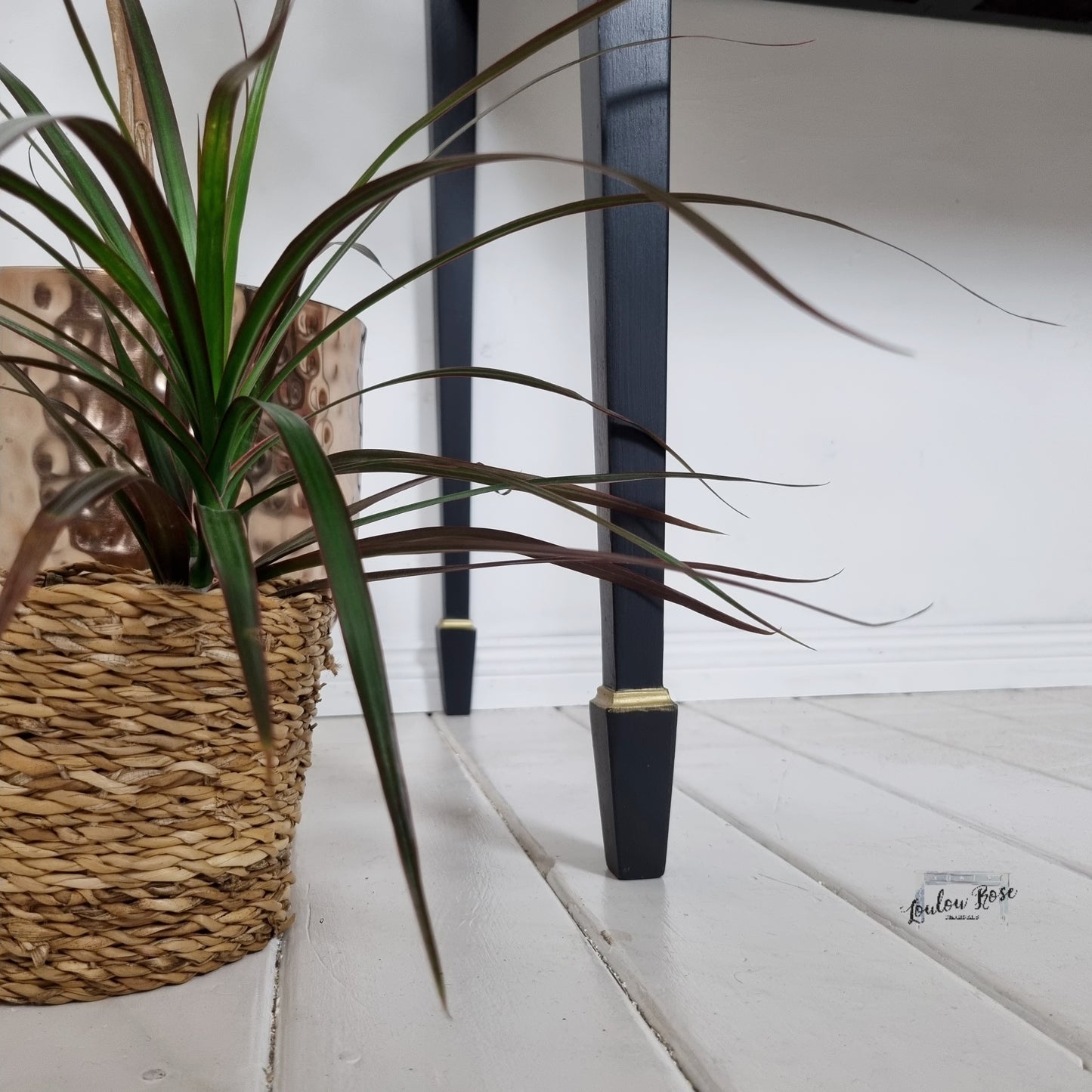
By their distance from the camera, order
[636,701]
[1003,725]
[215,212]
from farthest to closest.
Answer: [1003,725] < [636,701] < [215,212]

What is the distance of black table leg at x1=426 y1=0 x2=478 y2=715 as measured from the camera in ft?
3.81

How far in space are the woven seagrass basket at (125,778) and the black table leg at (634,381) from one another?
23 cm

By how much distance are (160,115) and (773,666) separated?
3.60 ft

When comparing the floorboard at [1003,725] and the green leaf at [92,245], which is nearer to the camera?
the green leaf at [92,245]

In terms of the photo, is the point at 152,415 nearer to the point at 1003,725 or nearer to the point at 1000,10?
the point at 1003,725

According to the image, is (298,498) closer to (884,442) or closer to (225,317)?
(225,317)

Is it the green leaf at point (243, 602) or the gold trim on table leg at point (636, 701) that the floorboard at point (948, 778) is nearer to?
the gold trim on table leg at point (636, 701)

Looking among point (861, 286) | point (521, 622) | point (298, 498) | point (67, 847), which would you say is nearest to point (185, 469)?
point (67, 847)

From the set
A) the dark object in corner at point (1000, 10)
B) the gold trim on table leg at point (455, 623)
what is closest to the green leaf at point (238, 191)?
the gold trim on table leg at point (455, 623)

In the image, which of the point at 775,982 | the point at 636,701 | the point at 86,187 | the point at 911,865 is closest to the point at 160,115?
the point at 86,187

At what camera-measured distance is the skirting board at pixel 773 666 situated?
1284 millimetres

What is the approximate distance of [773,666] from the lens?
4.56 feet

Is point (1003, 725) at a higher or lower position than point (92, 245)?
lower

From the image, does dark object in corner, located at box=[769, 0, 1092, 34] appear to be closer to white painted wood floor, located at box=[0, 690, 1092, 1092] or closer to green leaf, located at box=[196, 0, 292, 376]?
white painted wood floor, located at box=[0, 690, 1092, 1092]
